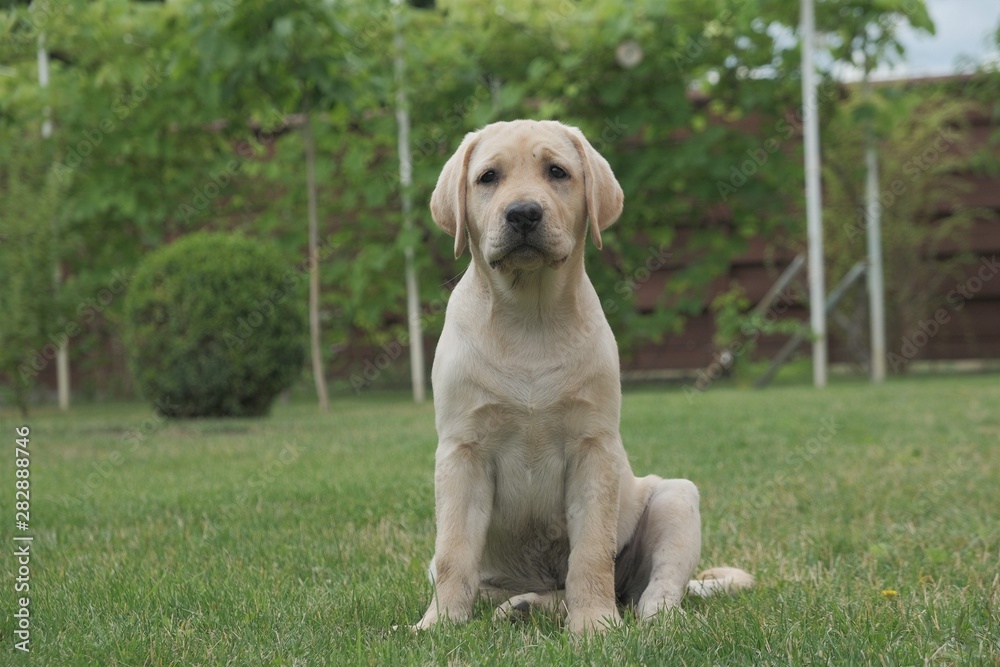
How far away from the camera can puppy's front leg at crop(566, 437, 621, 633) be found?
2594 millimetres

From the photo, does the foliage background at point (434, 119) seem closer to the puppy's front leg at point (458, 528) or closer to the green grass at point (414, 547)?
the green grass at point (414, 547)

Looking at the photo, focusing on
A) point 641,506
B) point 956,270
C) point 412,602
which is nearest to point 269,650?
point 412,602

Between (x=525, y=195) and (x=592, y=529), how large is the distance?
920 mm

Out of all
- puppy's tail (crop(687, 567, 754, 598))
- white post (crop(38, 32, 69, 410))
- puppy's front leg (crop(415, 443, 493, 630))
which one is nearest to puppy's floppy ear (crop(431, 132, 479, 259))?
puppy's front leg (crop(415, 443, 493, 630))

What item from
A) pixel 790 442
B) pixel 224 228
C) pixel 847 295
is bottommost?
pixel 790 442

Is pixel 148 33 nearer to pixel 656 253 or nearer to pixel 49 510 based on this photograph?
pixel 656 253

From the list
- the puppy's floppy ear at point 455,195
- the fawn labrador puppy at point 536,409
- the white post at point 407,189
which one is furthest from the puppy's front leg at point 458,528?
the white post at point 407,189

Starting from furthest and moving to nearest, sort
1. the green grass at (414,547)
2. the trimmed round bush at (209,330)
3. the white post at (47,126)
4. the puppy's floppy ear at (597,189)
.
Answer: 1. the white post at (47,126)
2. the trimmed round bush at (209,330)
3. the puppy's floppy ear at (597,189)
4. the green grass at (414,547)

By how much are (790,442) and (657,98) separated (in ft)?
21.6

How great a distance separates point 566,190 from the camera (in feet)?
9.25

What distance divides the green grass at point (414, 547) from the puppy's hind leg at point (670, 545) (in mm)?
89

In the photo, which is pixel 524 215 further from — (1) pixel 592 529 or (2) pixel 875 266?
(2) pixel 875 266

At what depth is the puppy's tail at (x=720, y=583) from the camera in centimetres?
287

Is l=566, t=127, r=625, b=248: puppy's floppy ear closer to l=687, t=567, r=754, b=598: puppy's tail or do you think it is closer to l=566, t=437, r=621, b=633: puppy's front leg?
l=566, t=437, r=621, b=633: puppy's front leg
